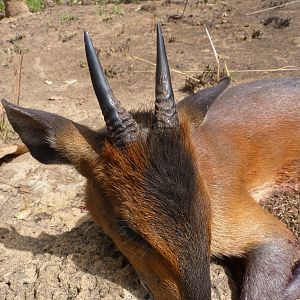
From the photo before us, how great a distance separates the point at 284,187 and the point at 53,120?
2.60 metres

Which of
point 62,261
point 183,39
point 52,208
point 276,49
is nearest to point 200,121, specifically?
point 62,261

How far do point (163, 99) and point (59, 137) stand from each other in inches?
35.7

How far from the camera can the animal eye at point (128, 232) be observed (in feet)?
11.0

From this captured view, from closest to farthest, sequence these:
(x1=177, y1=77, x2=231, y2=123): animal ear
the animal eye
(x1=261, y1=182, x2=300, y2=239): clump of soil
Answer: the animal eye < (x1=177, y1=77, x2=231, y2=123): animal ear < (x1=261, y1=182, x2=300, y2=239): clump of soil

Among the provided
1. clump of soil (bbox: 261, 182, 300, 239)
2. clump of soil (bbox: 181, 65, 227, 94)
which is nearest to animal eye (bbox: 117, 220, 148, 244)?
clump of soil (bbox: 261, 182, 300, 239)

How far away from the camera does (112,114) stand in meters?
3.42

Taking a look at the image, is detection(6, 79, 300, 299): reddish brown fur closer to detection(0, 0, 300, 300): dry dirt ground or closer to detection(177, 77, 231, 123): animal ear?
detection(177, 77, 231, 123): animal ear

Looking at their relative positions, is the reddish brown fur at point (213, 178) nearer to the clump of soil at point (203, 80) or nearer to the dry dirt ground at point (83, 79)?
the dry dirt ground at point (83, 79)

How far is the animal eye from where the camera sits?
3.34 metres

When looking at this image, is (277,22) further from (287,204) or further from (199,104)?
(199,104)

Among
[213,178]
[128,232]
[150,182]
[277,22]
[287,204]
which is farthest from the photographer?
[277,22]

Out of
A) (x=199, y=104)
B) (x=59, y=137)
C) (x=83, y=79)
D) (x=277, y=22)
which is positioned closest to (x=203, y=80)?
(x=83, y=79)

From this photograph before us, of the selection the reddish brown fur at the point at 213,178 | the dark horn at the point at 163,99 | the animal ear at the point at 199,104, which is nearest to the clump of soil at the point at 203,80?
the reddish brown fur at the point at 213,178

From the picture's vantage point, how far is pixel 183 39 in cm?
1037
